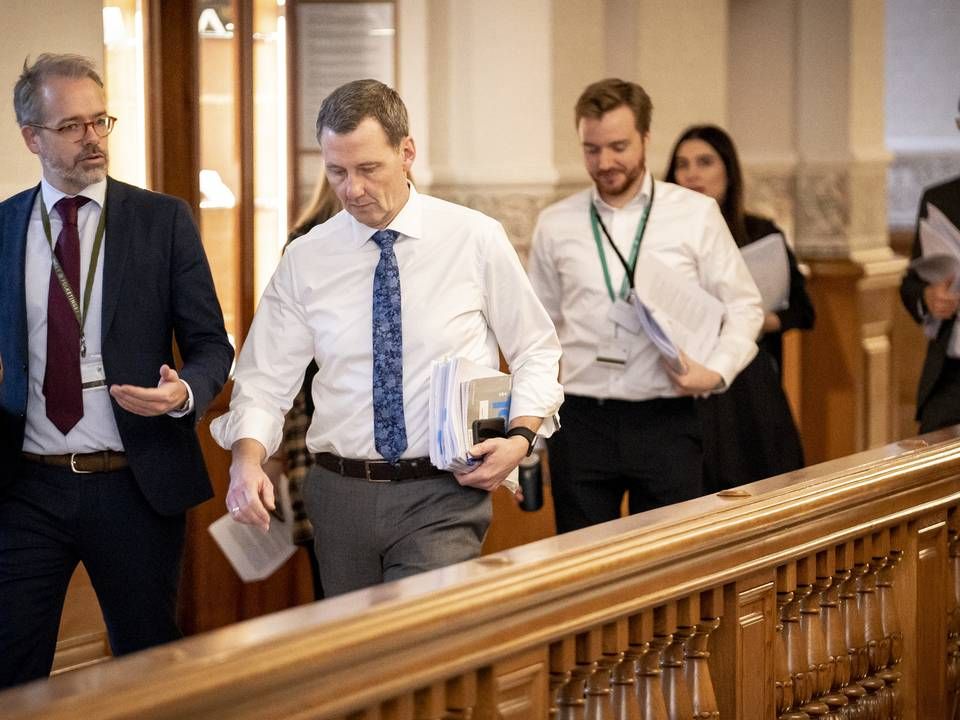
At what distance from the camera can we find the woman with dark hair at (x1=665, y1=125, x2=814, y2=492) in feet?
17.6

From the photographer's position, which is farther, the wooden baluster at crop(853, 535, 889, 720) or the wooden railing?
the wooden baluster at crop(853, 535, 889, 720)

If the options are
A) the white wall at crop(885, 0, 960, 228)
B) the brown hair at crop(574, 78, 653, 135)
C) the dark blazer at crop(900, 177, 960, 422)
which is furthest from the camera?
the white wall at crop(885, 0, 960, 228)

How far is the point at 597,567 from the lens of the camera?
2498 millimetres

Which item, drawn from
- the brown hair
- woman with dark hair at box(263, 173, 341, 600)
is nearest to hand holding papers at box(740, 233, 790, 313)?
the brown hair

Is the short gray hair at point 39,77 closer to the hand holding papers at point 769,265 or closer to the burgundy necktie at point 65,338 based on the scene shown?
the burgundy necktie at point 65,338

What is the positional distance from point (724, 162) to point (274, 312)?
257 centimetres

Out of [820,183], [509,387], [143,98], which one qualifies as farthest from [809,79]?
[509,387]

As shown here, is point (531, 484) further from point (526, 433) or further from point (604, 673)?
point (604, 673)

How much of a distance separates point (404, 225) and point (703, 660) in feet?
3.75

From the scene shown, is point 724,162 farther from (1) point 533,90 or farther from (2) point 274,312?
(2) point 274,312

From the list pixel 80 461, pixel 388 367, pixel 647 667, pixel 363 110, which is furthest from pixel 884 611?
pixel 80 461

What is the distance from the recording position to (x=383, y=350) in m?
3.25

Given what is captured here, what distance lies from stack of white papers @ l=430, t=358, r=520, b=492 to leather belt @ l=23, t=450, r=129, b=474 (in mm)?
785

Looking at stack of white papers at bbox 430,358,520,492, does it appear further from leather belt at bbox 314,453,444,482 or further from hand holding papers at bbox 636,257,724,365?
hand holding papers at bbox 636,257,724,365
